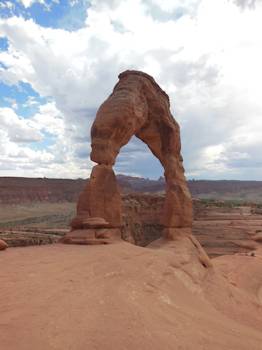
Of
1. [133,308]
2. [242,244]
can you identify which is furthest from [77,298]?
[242,244]

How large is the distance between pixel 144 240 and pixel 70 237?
15.7 metres

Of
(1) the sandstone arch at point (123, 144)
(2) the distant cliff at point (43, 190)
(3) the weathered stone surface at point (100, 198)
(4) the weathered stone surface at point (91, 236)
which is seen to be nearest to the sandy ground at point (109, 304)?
(4) the weathered stone surface at point (91, 236)

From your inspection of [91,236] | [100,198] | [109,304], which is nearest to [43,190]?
[100,198]

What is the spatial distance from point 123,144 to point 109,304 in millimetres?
7764

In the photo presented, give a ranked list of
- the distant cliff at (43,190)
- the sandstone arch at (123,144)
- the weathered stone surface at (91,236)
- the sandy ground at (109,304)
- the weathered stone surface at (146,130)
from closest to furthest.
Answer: the sandy ground at (109,304)
the weathered stone surface at (91,236)
the sandstone arch at (123,144)
the weathered stone surface at (146,130)
the distant cliff at (43,190)

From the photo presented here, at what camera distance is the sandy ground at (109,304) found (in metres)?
4.26

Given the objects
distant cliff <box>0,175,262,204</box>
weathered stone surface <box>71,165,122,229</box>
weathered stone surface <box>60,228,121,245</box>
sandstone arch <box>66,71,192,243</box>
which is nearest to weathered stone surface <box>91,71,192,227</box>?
sandstone arch <box>66,71,192,243</box>

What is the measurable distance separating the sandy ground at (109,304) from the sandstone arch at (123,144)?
192cm

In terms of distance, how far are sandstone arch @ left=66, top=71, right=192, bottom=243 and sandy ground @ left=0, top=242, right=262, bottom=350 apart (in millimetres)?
1924

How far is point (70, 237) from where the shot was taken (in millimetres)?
10508

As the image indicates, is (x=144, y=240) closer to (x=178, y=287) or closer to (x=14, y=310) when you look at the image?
(x=178, y=287)

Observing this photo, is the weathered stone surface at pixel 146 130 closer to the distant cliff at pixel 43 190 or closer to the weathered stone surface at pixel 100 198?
the weathered stone surface at pixel 100 198

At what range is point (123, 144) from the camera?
12.6 metres

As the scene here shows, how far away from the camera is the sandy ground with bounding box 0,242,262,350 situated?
4.26m
